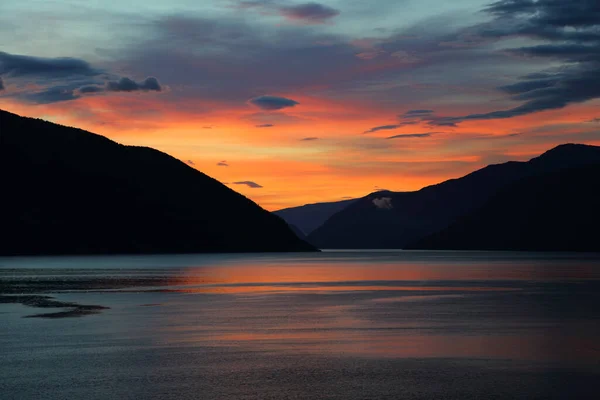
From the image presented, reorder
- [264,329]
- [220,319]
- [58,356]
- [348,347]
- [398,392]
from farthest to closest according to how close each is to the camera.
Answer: [220,319]
[264,329]
[348,347]
[58,356]
[398,392]

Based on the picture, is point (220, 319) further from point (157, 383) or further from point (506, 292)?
point (506, 292)

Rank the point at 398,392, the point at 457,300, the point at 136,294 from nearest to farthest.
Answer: the point at 398,392, the point at 457,300, the point at 136,294

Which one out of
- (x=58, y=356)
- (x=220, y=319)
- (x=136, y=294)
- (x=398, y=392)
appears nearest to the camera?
(x=398, y=392)

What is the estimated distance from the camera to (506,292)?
200 ft

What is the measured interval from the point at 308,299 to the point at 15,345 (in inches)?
1114

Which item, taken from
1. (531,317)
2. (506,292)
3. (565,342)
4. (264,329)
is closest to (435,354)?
(565,342)

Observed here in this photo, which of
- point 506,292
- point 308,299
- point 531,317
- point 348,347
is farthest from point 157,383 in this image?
point 506,292

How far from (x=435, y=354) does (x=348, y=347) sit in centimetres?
333

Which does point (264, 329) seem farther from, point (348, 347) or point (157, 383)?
point (157, 383)

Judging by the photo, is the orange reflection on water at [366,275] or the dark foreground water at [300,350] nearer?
the dark foreground water at [300,350]

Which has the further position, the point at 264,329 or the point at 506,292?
the point at 506,292

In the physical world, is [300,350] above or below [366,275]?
above

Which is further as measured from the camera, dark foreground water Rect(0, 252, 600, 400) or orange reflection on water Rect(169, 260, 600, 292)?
orange reflection on water Rect(169, 260, 600, 292)

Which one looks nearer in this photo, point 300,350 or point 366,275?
point 300,350
